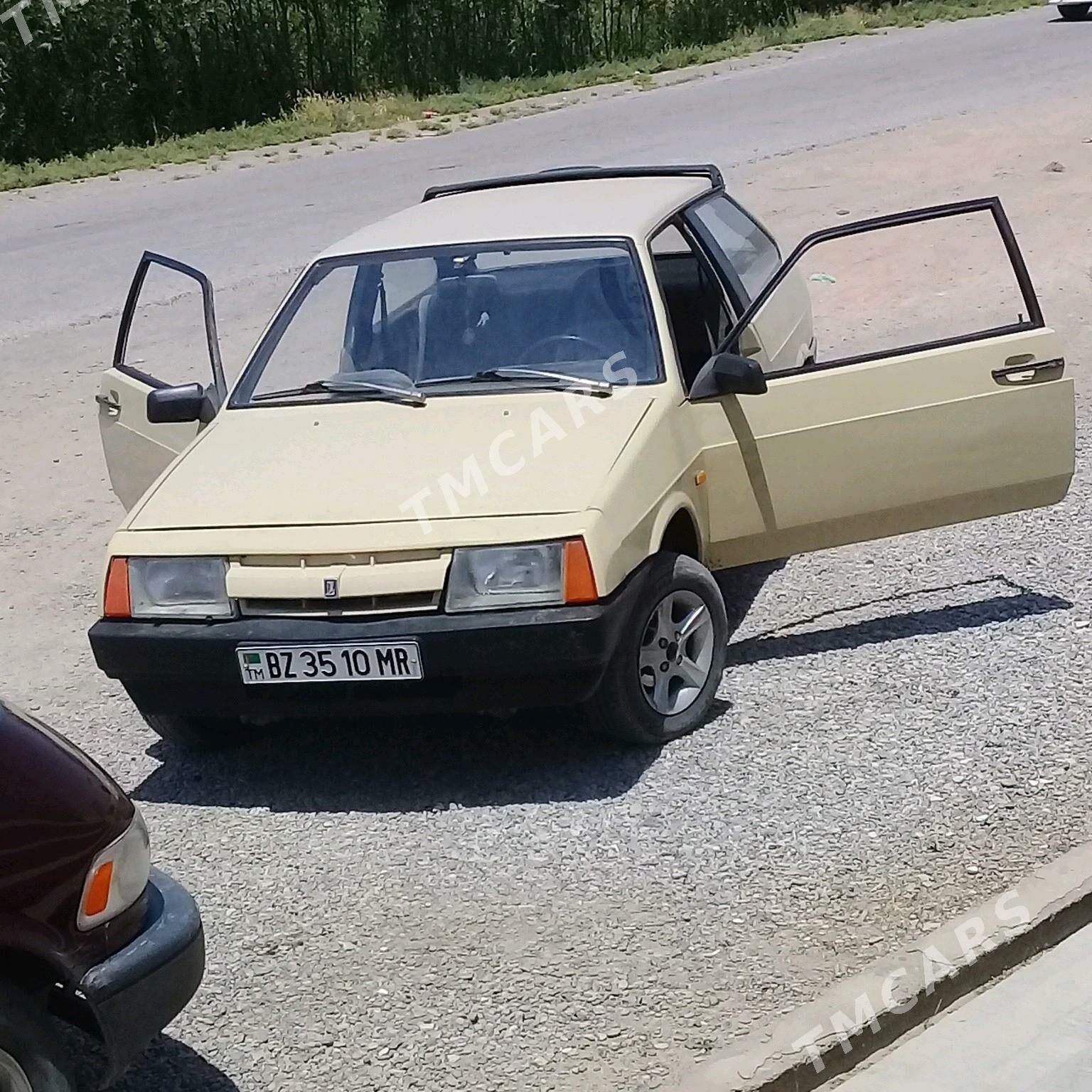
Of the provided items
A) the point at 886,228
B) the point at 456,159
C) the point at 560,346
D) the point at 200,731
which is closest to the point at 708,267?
the point at 886,228

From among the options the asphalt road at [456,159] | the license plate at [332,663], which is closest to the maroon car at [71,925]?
the license plate at [332,663]

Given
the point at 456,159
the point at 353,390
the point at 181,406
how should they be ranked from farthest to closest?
1. the point at 456,159
2. the point at 181,406
3. the point at 353,390

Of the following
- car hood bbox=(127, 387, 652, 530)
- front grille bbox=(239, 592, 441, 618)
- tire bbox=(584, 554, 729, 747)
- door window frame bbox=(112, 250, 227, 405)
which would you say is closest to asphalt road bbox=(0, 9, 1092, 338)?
door window frame bbox=(112, 250, 227, 405)

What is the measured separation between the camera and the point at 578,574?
16.3 feet

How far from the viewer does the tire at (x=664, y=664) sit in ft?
17.1

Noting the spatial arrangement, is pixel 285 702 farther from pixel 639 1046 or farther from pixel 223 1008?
pixel 639 1046

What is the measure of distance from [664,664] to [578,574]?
25.1 inches

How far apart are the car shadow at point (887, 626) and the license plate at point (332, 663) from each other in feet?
5.30

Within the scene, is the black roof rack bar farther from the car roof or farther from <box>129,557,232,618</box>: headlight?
<box>129,557,232,618</box>: headlight

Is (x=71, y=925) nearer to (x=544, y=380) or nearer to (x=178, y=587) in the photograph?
(x=178, y=587)

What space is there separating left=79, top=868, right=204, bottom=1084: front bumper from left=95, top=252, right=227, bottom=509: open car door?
2970 millimetres

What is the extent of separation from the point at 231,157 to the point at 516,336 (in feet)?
55.0

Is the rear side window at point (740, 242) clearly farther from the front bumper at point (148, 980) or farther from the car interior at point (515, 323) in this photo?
the front bumper at point (148, 980)

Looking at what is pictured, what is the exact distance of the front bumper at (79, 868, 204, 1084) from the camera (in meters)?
3.28
